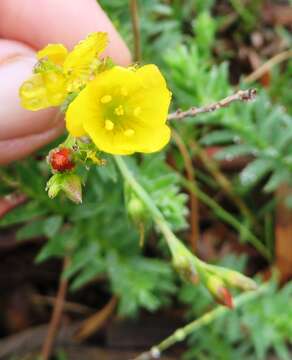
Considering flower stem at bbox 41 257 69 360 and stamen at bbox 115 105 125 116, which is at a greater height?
stamen at bbox 115 105 125 116

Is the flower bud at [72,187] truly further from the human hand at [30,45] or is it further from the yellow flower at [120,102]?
the human hand at [30,45]

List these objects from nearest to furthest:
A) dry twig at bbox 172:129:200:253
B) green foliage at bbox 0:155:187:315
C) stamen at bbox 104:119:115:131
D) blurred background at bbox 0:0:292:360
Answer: stamen at bbox 104:119:115:131, green foliage at bbox 0:155:187:315, blurred background at bbox 0:0:292:360, dry twig at bbox 172:129:200:253

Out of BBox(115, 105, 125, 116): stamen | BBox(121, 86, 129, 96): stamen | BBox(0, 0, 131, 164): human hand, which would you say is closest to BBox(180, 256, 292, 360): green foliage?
BBox(0, 0, 131, 164): human hand

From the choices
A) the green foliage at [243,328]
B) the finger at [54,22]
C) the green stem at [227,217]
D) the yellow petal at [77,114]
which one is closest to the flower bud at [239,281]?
the yellow petal at [77,114]

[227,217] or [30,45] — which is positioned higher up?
[30,45]

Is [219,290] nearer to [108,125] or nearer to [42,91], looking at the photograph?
[108,125]

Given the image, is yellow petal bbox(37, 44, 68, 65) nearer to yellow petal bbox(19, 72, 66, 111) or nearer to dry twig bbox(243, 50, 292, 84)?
yellow petal bbox(19, 72, 66, 111)

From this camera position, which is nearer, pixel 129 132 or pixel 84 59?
pixel 84 59

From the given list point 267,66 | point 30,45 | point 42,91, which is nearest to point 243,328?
point 267,66
